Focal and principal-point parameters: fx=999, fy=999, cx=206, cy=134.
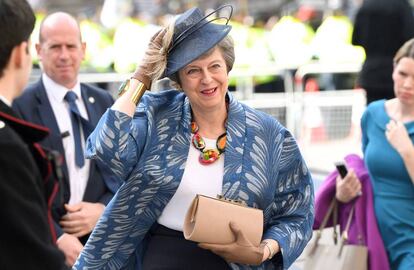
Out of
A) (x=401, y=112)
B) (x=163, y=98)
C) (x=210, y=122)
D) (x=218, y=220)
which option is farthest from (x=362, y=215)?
(x=218, y=220)

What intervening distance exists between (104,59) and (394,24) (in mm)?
8819

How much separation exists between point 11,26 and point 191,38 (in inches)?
46.3

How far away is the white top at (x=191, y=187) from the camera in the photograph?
149 inches

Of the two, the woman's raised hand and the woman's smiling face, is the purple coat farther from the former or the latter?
the woman's raised hand

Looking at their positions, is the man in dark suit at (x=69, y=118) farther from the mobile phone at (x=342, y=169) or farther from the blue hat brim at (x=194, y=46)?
the blue hat brim at (x=194, y=46)

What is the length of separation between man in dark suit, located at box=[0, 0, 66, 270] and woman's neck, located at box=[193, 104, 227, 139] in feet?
4.01

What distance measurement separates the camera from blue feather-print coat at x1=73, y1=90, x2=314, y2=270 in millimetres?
3748

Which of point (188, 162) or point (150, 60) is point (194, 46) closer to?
point (150, 60)

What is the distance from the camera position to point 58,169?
282 centimetres

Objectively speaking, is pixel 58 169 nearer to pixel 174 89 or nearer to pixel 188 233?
pixel 188 233

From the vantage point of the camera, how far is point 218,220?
141 inches

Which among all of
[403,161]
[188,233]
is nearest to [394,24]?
[403,161]

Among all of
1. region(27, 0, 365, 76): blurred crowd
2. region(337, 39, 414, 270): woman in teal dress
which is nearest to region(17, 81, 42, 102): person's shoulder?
region(337, 39, 414, 270): woman in teal dress

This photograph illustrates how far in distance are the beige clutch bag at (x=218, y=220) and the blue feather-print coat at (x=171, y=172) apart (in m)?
0.13
